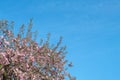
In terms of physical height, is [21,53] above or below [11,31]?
below

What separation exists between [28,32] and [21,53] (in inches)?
63.6

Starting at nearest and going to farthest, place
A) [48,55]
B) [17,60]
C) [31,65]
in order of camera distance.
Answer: [17,60] < [31,65] < [48,55]

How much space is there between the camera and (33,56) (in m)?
16.0

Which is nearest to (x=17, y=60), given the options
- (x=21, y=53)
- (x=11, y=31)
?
(x=21, y=53)

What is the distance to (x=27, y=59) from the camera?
15.6 metres

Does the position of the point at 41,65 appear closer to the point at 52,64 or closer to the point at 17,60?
the point at 52,64

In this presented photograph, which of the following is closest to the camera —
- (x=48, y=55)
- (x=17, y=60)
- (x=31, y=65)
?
(x=17, y=60)

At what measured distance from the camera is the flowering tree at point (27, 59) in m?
14.6

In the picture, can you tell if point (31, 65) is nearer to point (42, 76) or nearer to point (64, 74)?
point (42, 76)

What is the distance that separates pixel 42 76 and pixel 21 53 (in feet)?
5.39

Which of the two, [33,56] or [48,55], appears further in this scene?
[48,55]

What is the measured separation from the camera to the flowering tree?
14586 millimetres

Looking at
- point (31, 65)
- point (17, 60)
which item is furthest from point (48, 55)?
point (17, 60)

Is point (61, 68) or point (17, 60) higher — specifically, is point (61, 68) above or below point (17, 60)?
above
